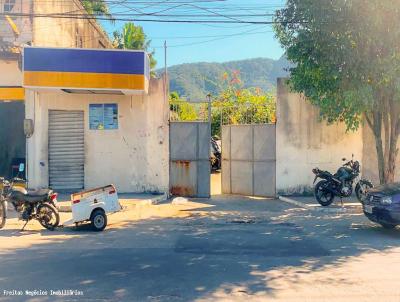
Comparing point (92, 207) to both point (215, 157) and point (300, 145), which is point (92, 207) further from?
point (215, 157)

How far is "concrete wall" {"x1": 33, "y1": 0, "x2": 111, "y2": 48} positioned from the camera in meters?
17.3

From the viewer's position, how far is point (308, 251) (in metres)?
7.31

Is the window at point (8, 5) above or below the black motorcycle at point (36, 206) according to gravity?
above

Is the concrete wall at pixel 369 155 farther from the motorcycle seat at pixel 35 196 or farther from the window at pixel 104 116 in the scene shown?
the motorcycle seat at pixel 35 196

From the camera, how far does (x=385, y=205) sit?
8.77 meters

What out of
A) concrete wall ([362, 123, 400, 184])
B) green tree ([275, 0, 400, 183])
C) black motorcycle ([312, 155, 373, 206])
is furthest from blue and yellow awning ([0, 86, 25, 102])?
concrete wall ([362, 123, 400, 184])

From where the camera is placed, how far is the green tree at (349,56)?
10734mm

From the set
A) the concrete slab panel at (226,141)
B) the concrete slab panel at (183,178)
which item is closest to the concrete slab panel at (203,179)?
the concrete slab panel at (183,178)

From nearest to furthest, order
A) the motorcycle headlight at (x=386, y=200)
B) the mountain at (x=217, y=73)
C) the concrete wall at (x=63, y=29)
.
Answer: the motorcycle headlight at (x=386, y=200) → the concrete wall at (x=63, y=29) → the mountain at (x=217, y=73)

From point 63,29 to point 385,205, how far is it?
57.8ft

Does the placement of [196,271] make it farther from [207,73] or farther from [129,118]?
[207,73]

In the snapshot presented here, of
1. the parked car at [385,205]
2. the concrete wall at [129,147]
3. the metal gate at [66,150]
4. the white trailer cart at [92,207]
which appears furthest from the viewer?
the concrete wall at [129,147]

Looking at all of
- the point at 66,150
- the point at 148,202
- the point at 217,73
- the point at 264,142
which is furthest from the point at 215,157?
the point at 217,73

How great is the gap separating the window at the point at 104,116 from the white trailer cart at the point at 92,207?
5.44 m
